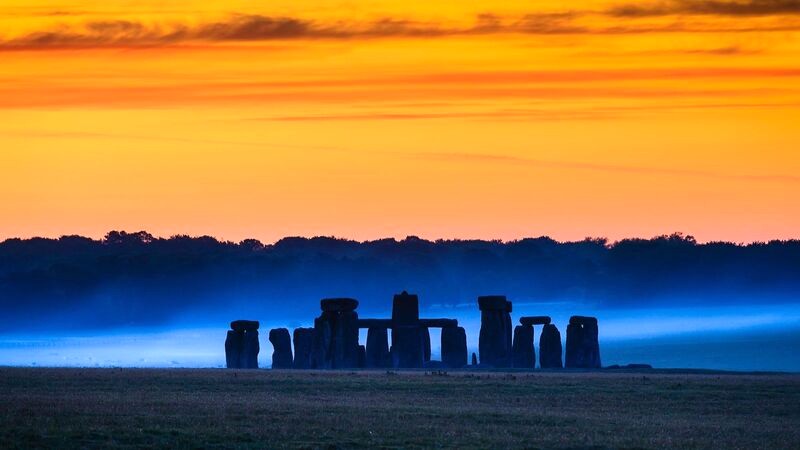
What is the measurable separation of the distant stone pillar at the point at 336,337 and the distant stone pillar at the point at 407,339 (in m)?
1.46

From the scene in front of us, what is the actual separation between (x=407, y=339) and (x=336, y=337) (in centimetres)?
258

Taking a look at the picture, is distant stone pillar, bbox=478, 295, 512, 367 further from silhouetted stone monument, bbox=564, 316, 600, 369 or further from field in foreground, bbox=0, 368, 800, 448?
field in foreground, bbox=0, 368, 800, 448

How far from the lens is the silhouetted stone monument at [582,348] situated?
236 ft

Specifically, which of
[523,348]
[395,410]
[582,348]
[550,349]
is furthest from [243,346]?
[395,410]

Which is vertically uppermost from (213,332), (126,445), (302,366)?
(213,332)

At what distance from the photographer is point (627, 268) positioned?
165250 mm

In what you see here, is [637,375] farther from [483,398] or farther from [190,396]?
[190,396]

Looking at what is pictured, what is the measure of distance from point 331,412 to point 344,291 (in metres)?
124

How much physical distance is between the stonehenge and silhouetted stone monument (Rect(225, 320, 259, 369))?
17.2 inches

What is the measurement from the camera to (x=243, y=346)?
76.8m

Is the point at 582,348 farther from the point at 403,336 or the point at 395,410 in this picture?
the point at 395,410

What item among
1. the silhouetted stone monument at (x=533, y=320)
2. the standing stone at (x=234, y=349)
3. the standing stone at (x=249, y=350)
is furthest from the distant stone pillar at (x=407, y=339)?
the standing stone at (x=234, y=349)

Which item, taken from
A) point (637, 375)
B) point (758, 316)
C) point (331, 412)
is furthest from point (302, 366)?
point (758, 316)

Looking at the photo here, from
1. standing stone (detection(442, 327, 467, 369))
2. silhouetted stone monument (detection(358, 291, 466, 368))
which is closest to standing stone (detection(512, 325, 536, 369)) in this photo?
standing stone (detection(442, 327, 467, 369))
